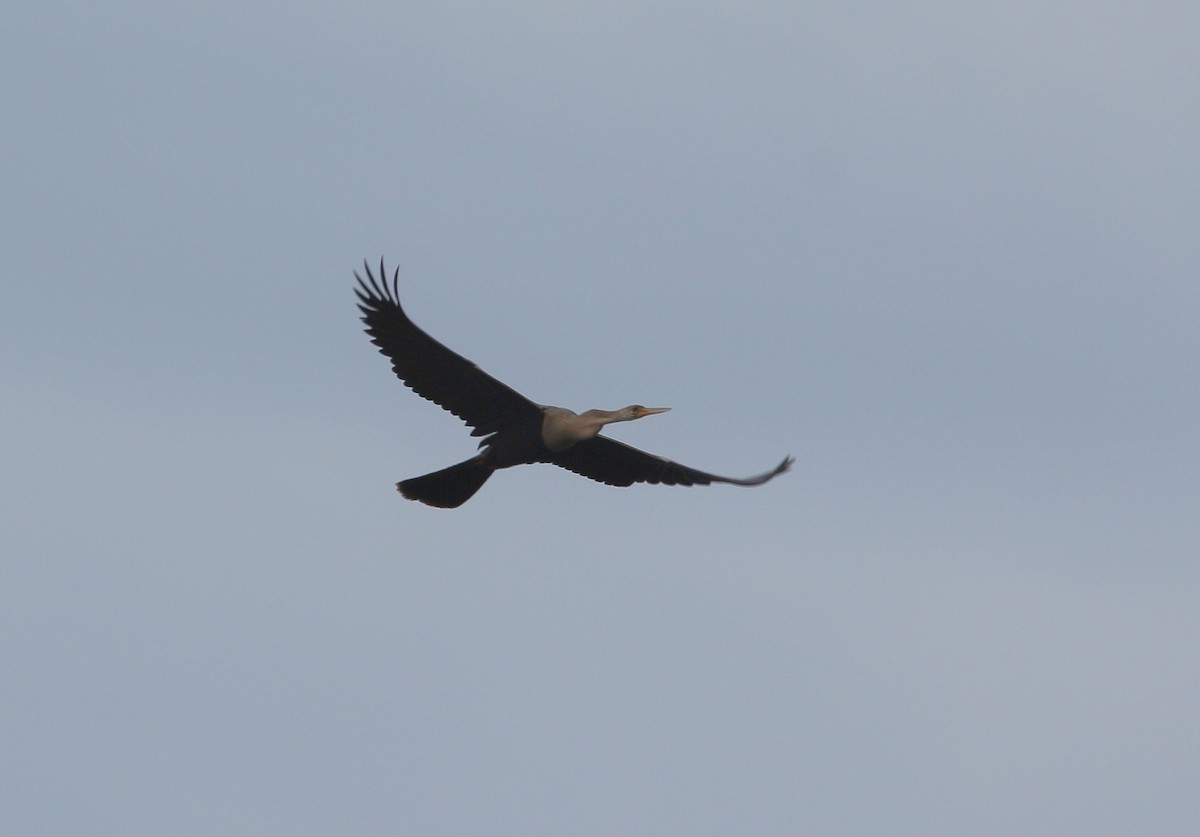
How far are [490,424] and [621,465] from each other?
5.25 feet

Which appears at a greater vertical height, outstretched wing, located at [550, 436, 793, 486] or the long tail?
outstretched wing, located at [550, 436, 793, 486]

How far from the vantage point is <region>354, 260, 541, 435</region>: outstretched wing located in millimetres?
21844

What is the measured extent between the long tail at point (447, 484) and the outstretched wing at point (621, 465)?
820mm

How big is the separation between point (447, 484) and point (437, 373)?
3.93 ft

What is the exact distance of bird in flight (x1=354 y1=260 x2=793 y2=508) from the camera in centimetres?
2192

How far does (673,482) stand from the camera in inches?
921

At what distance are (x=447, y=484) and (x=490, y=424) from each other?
743mm

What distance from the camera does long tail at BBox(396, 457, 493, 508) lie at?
74.3 feet

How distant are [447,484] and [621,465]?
1.81 m

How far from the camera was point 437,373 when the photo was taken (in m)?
22.2

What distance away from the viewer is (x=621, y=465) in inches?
923

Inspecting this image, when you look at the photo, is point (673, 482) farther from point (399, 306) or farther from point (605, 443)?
point (399, 306)

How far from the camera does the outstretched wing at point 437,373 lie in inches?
860

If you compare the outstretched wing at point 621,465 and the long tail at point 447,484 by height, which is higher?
the outstretched wing at point 621,465
